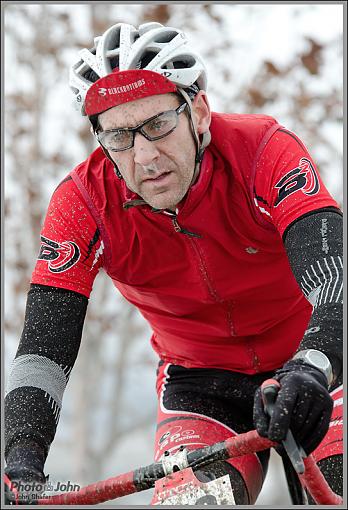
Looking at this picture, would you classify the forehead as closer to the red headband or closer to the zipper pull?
the red headband

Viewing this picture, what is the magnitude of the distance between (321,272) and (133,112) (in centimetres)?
105

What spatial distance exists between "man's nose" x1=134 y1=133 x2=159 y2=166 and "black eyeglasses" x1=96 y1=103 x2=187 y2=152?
0.7 inches

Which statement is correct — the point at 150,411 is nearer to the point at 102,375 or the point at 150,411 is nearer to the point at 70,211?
the point at 102,375

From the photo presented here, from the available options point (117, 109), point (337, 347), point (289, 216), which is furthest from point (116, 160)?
point (337, 347)

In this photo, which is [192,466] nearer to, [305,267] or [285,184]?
[305,267]

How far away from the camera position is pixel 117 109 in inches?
140

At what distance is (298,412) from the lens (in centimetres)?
259

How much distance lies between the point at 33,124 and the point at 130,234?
8.62m

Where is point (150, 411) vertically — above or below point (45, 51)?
below

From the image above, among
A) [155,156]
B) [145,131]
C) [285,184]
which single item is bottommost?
[285,184]

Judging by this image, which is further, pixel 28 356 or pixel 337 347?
pixel 28 356

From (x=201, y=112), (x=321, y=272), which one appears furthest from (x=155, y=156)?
(x=321, y=272)

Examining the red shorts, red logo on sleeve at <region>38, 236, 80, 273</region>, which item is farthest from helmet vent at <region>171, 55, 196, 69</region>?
the red shorts

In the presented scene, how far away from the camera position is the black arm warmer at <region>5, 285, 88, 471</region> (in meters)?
3.19
